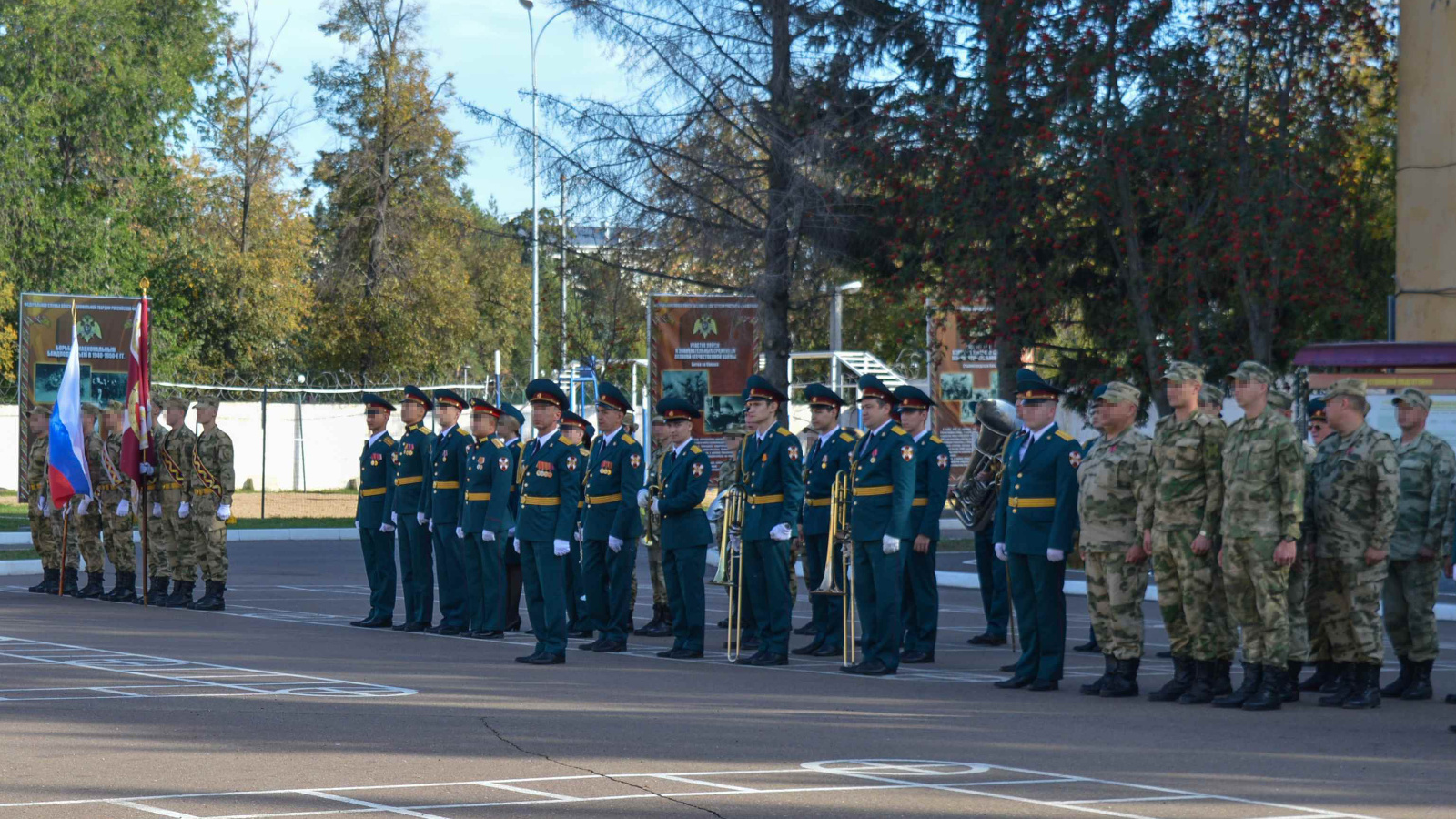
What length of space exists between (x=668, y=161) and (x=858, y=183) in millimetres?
2396

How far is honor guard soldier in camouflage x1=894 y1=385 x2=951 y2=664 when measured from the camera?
540 inches

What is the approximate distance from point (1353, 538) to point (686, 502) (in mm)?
4796

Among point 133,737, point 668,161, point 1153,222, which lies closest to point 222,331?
point 668,161

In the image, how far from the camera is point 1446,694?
11.5 meters

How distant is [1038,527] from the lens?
1202cm

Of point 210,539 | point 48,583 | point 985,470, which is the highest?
point 985,470

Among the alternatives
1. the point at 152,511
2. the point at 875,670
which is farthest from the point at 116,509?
the point at 875,670

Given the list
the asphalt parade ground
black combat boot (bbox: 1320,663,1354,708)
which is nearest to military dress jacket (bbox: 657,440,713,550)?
the asphalt parade ground

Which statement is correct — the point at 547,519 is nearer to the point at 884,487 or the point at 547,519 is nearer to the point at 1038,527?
the point at 884,487

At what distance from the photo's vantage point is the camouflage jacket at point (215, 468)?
18.0m

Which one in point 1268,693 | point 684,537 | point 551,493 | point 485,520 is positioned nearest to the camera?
point 1268,693

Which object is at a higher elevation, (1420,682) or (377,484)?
(377,484)

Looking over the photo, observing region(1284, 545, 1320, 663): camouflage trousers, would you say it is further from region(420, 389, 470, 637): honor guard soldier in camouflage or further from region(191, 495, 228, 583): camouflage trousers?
region(191, 495, 228, 583): camouflage trousers

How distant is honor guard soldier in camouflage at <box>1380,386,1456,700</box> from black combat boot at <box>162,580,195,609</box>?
11589mm
